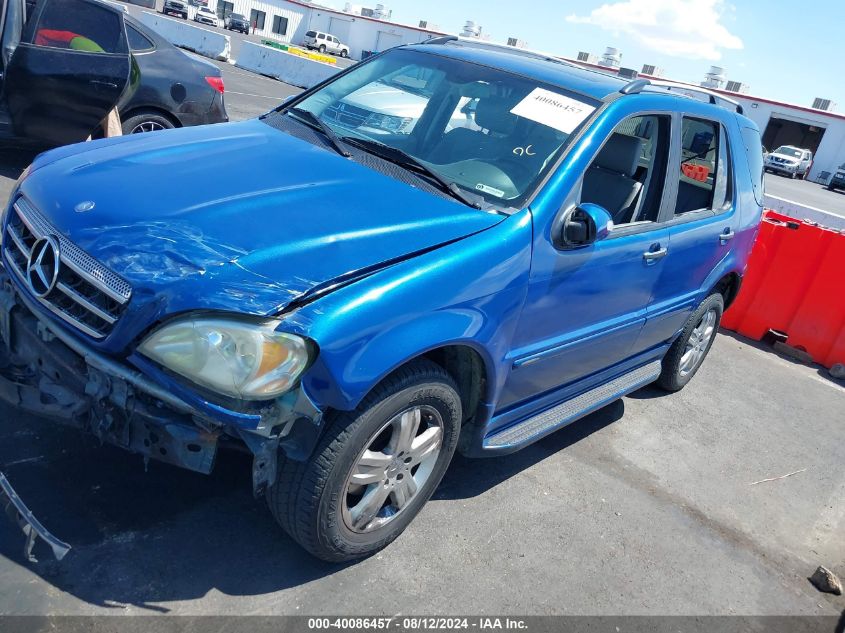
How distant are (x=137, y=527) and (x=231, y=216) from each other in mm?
1290

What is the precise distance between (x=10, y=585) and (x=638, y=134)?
11.4 feet

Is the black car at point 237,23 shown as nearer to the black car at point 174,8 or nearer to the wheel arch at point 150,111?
the black car at point 174,8

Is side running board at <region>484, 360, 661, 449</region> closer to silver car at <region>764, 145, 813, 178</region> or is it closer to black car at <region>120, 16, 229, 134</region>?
black car at <region>120, 16, 229, 134</region>

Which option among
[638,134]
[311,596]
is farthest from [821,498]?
[311,596]

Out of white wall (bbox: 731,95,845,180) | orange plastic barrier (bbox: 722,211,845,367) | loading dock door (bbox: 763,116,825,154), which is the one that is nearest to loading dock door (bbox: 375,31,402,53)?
white wall (bbox: 731,95,845,180)

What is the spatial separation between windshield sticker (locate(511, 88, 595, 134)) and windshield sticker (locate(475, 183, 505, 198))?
0.48 m

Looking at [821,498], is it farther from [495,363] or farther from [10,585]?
[10,585]

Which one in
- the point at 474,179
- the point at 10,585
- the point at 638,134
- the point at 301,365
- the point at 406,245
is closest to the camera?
the point at 301,365

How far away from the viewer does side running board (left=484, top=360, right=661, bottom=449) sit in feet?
11.3

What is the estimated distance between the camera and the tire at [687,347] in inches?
202

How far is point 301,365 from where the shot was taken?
7.74 ft

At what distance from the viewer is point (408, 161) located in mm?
3432

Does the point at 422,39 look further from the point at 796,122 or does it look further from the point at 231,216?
the point at 231,216

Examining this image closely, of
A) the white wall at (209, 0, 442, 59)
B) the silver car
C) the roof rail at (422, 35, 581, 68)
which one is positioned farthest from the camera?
the white wall at (209, 0, 442, 59)
